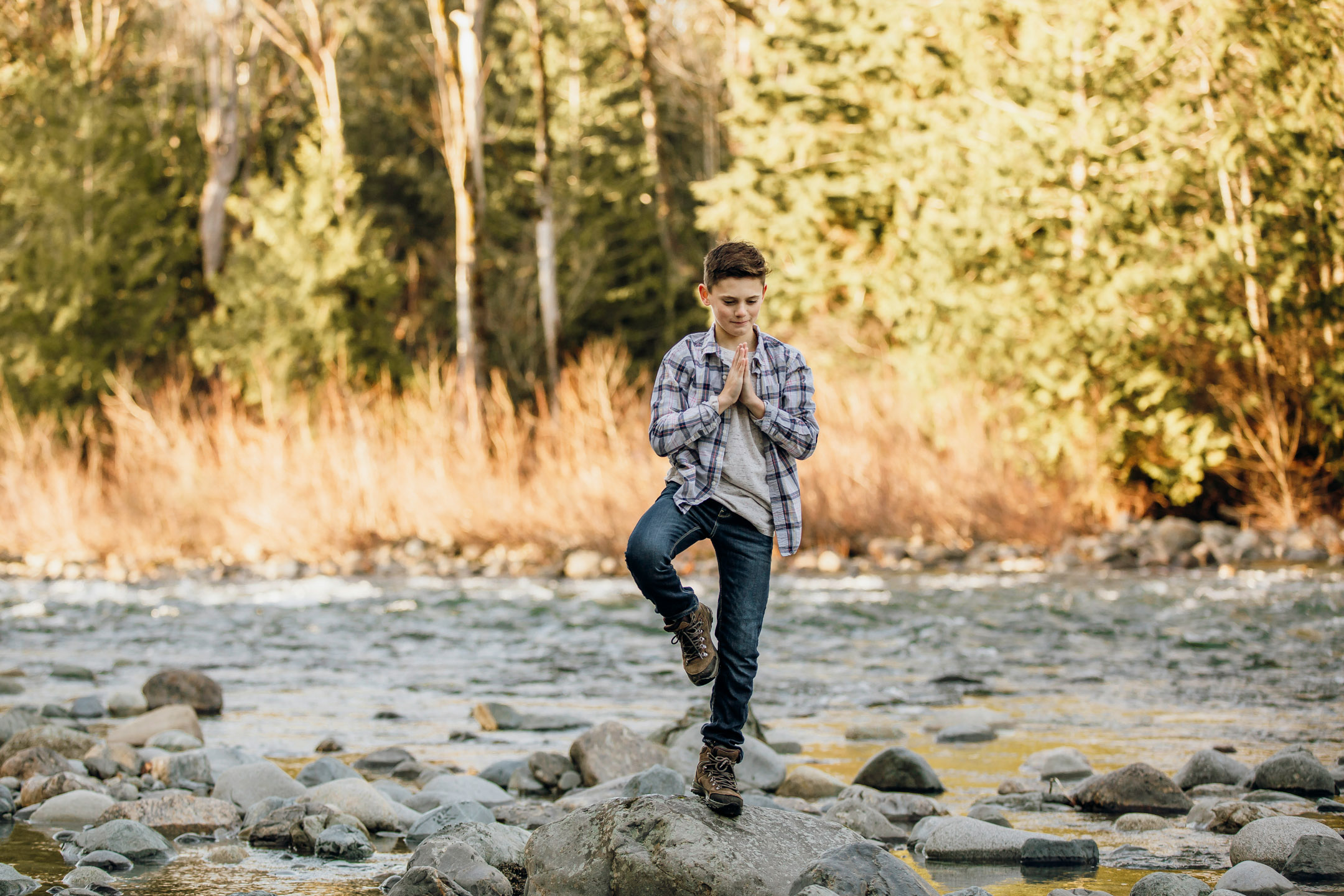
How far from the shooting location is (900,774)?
536 centimetres

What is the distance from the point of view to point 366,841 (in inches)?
180

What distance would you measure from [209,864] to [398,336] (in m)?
27.8

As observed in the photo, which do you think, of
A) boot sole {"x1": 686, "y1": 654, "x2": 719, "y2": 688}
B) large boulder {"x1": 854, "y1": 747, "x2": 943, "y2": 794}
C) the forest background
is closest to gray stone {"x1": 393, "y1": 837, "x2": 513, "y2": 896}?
boot sole {"x1": 686, "y1": 654, "x2": 719, "y2": 688}

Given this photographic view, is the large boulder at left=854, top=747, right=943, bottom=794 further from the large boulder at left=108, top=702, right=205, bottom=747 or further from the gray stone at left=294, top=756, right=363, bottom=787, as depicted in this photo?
the large boulder at left=108, top=702, right=205, bottom=747

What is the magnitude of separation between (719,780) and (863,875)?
488 mm

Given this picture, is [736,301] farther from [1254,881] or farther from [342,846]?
[342,846]

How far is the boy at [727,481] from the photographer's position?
3.66 metres

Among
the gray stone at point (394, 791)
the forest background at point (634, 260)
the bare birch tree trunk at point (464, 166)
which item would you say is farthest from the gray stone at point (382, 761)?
the bare birch tree trunk at point (464, 166)

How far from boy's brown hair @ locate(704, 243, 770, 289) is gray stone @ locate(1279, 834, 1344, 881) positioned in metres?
2.26

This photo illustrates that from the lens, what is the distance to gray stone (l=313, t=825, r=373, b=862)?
4.46m

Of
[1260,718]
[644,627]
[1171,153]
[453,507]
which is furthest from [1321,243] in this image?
[453,507]

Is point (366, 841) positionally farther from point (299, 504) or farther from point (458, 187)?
point (458, 187)

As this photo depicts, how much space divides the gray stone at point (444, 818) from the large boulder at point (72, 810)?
1107 millimetres

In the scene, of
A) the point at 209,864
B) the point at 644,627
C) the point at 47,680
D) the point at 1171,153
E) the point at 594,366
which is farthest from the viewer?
the point at 594,366
